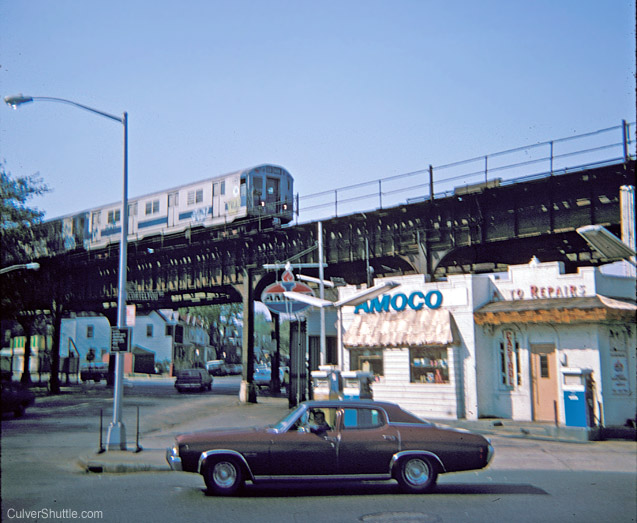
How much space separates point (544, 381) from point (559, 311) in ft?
9.34

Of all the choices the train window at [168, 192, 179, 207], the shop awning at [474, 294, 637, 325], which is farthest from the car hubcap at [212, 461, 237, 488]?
the train window at [168, 192, 179, 207]

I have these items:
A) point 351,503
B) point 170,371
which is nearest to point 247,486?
point 351,503

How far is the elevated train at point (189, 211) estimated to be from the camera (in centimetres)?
3844

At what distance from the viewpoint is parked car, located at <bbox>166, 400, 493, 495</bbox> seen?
400 inches

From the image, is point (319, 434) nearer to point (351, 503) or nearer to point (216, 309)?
point (351, 503)

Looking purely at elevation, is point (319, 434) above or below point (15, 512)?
above

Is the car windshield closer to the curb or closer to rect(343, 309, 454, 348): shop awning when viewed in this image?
the curb

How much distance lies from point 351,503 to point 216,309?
303 ft

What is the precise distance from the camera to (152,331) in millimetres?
85688

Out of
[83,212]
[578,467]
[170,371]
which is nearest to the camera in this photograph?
[578,467]

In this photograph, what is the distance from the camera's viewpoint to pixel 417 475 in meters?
10.5

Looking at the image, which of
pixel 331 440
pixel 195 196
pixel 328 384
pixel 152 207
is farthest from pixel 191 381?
pixel 331 440

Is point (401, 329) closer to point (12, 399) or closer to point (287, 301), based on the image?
point (287, 301)

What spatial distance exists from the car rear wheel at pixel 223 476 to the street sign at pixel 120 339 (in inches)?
279
